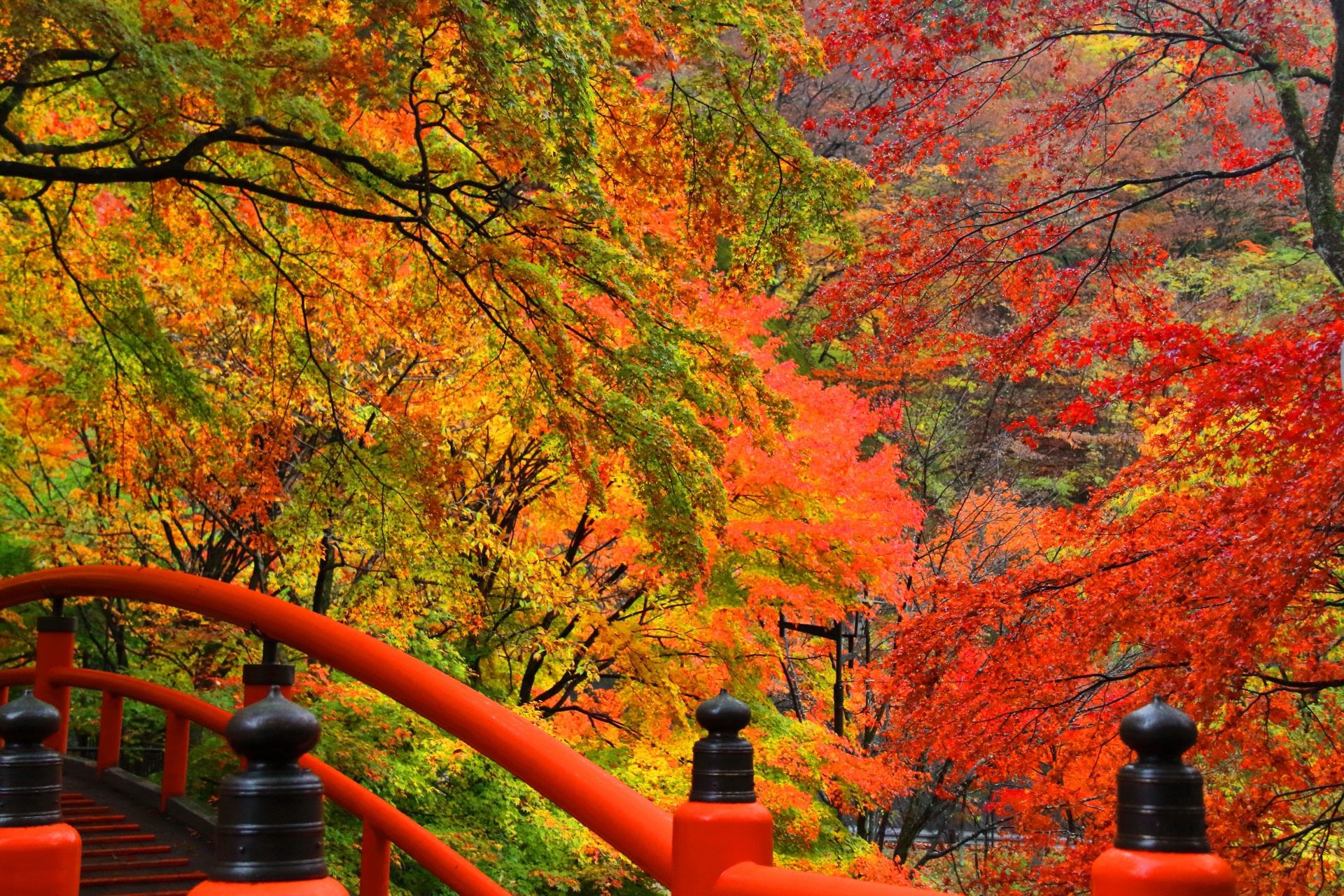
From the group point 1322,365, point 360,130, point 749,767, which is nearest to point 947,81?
point 1322,365

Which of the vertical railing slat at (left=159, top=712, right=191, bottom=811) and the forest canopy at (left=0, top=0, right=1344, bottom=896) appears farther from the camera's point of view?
the forest canopy at (left=0, top=0, right=1344, bottom=896)

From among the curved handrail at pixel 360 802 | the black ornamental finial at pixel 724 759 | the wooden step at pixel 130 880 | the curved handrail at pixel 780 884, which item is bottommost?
the wooden step at pixel 130 880

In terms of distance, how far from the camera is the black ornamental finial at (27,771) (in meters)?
1.66

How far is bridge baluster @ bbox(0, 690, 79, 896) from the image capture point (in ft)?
5.33

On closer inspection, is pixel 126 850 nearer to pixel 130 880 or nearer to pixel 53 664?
pixel 130 880

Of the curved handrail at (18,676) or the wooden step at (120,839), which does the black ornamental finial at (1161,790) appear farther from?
the curved handrail at (18,676)

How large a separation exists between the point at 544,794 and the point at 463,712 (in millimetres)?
282

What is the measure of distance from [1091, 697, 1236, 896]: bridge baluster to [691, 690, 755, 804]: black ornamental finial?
61 centimetres

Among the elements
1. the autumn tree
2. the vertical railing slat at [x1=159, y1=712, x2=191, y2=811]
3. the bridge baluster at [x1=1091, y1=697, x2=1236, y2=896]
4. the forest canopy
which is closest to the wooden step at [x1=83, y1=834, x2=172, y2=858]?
the vertical railing slat at [x1=159, y1=712, x2=191, y2=811]

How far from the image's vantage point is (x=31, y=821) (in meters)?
1.67

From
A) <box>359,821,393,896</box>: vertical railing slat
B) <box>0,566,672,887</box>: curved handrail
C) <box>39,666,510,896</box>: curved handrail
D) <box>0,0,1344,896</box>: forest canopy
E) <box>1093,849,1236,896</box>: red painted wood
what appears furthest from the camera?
<box>0,0,1344,896</box>: forest canopy

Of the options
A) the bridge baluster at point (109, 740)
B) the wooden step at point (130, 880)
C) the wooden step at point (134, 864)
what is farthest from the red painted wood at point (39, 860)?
the bridge baluster at point (109, 740)

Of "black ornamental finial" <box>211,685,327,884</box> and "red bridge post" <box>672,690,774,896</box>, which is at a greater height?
"black ornamental finial" <box>211,685,327,884</box>

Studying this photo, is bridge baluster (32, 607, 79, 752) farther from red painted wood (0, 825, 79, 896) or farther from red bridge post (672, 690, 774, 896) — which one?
red bridge post (672, 690, 774, 896)
